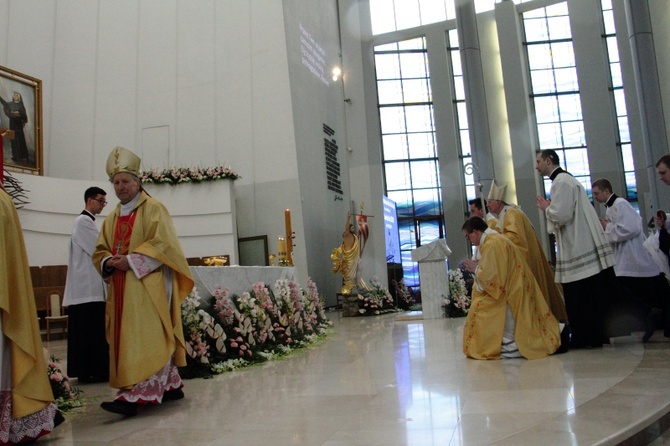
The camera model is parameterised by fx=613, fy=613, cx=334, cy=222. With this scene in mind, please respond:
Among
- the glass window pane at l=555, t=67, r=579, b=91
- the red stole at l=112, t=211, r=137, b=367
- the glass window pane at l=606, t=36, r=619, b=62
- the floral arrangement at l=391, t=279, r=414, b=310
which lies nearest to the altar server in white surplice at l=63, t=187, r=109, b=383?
the red stole at l=112, t=211, r=137, b=367

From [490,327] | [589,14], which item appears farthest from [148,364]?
[589,14]

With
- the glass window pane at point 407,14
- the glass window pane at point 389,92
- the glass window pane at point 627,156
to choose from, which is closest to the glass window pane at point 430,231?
the glass window pane at point 389,92

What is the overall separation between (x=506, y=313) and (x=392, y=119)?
16870 millimetres

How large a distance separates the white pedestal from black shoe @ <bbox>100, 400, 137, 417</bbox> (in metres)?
7.23

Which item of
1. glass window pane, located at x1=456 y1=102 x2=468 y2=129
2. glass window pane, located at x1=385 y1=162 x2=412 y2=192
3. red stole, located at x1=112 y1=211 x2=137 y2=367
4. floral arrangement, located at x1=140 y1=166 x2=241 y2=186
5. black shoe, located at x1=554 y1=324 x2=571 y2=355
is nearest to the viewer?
red stole, located at x1=112 y1=211 x2=137 y2=367

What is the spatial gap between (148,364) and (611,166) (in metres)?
17.5

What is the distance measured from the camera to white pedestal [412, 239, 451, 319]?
10.6 meters

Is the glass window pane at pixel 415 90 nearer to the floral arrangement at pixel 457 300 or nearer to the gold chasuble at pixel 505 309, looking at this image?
the floral arrangement at pixel 457 300

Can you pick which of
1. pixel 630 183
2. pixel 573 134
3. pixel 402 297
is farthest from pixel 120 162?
pixel 573 134

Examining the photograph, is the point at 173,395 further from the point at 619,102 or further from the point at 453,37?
the point at 453,37

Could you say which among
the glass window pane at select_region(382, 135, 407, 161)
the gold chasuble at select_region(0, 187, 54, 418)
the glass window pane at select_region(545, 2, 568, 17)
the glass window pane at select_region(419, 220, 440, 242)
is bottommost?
the gold chasuble at select_region(0, 187, 54, 418)

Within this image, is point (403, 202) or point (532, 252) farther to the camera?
point (403, 202)

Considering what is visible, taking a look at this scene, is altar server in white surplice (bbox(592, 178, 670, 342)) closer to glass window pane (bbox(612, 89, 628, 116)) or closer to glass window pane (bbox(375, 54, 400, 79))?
glass window pane (bbox(612, 89, 628, 116))

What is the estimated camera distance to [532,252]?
6.05m
